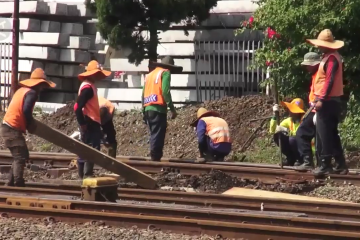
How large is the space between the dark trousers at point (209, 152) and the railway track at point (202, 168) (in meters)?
0.32

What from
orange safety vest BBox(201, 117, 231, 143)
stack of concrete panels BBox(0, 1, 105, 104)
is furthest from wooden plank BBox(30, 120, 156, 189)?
stack of concrete panels BBox(0, 1, 105, 104)

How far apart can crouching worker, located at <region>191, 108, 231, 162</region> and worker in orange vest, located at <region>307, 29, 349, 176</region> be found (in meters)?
2.15

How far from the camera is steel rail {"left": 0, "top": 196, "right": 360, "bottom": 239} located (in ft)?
25.9

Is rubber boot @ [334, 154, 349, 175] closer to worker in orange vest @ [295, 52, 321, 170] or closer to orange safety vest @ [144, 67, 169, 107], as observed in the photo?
worker in orange vest @ [295, 52, 321, 170]

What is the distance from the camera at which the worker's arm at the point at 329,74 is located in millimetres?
11672

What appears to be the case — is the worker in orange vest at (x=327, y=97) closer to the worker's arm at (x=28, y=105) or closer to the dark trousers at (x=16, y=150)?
the worker's arm at (x=28, y=105)

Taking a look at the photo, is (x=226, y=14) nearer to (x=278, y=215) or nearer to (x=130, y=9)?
(x=130, y=9)

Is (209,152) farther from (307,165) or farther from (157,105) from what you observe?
(307,165)

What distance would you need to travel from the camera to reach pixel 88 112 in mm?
11961

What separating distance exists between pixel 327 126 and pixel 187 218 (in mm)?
3804

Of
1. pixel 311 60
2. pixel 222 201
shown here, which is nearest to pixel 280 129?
pixel 311 60

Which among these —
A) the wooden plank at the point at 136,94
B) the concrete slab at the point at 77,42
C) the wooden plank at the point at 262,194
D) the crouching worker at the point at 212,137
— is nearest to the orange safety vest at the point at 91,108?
the wooden plank at the point at 262,194

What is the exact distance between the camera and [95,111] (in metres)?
12.0

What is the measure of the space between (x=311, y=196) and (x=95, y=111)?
3.04 m
